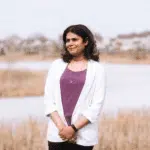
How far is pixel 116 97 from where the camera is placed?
5.52 m

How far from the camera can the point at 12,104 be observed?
5.71 metres

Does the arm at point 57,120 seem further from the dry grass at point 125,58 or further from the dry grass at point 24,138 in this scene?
the dry grass at point 125,58

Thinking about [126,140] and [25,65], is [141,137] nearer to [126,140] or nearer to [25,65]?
[126,140]

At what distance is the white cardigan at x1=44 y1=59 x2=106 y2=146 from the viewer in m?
1.51

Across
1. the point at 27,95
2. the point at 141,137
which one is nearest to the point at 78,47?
the point at 141,137

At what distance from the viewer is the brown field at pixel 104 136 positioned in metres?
2.96

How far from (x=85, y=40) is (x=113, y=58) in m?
4.84

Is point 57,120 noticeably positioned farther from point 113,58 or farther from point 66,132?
point 113,58

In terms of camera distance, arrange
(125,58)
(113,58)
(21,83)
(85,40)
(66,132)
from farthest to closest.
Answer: (125,58) → (21,83) → (113,58) → (85,40) → (66,132)

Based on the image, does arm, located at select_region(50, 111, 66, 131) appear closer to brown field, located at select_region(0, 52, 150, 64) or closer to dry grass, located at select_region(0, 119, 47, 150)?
dry grass, located at select_region(0, 119, 47, 150)

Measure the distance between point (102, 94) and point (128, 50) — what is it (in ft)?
18.8

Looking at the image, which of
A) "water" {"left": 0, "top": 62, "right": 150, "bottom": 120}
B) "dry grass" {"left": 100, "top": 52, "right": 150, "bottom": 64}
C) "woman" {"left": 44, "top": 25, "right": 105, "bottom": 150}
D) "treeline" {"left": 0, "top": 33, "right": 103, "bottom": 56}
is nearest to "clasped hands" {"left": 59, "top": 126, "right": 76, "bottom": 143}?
"woman" {"left": 44, "top": 25, "right": 105, "bottom": 150}

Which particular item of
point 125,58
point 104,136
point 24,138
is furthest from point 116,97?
point 24,138

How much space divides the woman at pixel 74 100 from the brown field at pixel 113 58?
417 cm
